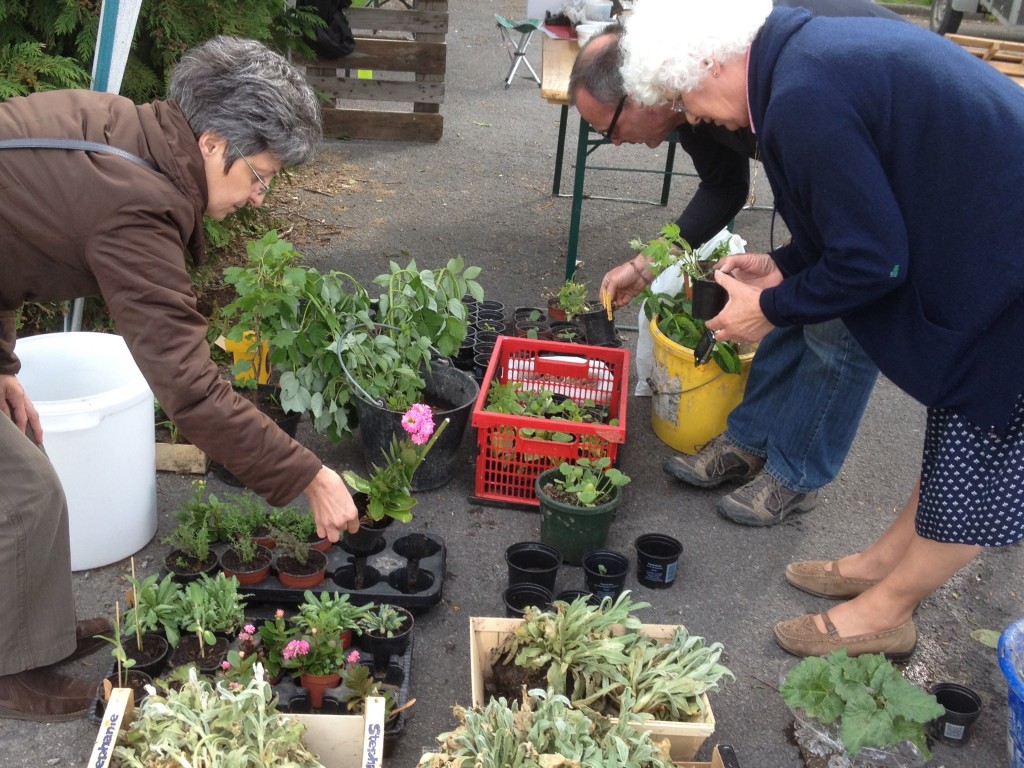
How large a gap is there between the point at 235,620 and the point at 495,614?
0.82 m

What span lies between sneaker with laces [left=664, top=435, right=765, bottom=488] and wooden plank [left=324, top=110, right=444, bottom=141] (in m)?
4.90

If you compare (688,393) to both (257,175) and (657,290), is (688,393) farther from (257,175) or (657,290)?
(257,175)

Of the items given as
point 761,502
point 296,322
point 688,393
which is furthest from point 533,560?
point 296,322

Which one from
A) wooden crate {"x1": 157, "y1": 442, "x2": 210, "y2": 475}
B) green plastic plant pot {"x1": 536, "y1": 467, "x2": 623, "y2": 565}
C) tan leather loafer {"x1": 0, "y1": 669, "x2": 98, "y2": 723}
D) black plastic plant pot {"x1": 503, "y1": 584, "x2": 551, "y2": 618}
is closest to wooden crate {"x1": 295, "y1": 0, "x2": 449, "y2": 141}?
wooden crate {"x1": 157, "y1": 442, "x2": 210, "y2": 475}

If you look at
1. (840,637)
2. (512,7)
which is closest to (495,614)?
(840,637)

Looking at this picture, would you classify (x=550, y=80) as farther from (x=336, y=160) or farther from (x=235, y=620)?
(x=235, y=620)

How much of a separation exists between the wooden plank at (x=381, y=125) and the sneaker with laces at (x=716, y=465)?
490 cm

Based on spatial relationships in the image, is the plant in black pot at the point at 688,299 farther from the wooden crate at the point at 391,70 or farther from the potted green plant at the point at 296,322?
the wooden crate at the point at 391,70

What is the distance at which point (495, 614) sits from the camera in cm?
304

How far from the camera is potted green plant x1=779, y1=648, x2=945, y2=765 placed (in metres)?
2.24

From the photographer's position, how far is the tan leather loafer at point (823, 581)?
10.4 feet

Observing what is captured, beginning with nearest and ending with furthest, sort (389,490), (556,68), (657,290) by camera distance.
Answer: (389,490)
(657,290)
(556,68)

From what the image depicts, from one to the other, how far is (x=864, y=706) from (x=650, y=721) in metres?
0.53

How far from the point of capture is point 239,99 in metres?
2.00
